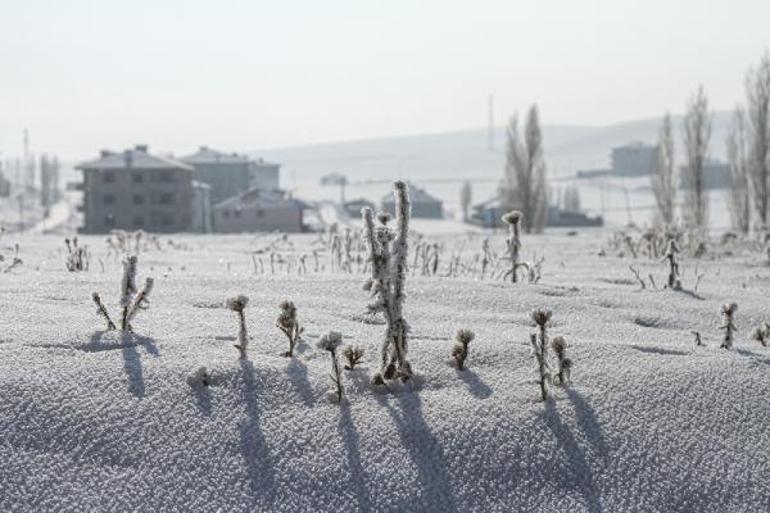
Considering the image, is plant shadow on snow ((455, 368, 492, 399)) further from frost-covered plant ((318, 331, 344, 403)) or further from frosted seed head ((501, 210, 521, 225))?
frosted seed head ((501, 210, 521, 225))

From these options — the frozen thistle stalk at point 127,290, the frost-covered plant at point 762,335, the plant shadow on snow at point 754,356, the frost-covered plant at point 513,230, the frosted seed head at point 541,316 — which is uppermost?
the frost-covered plant at point 513,230

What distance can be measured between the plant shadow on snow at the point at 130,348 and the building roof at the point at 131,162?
54.6 metres

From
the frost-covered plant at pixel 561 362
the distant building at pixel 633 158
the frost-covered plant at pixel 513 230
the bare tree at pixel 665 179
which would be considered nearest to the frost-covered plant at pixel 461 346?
the frost-covered plant at pixel 561 362

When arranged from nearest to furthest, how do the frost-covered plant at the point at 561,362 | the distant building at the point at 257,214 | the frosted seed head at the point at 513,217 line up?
the frost-covered plant at the point at 561,362, the frosted seed head at the point at 513,217, the distant building at the point at 257,214

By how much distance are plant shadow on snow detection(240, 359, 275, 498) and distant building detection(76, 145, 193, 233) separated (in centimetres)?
5533

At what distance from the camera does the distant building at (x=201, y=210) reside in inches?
2413

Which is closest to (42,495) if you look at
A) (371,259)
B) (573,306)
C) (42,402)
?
(42,402)

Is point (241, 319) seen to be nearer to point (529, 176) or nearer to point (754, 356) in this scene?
point (754, 356)

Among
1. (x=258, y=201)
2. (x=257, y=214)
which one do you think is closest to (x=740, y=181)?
(x=257, y=214)

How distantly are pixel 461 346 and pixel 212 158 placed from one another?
254 feet

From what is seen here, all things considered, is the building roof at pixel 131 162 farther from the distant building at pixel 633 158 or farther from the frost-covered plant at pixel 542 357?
the distant building at pixel 633 158

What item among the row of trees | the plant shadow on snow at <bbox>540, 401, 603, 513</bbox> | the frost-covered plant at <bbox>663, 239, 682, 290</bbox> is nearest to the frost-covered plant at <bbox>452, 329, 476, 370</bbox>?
the plant shadow on snow at <bbox>540, 401, 603, 513</bbox>

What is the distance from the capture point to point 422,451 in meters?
2.61

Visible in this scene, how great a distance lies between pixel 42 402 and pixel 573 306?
10.1 feet
